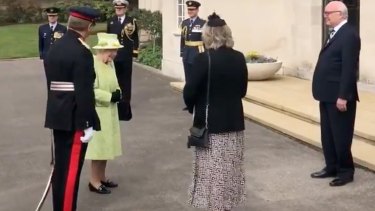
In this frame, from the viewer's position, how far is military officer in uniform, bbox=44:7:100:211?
17.3 ft

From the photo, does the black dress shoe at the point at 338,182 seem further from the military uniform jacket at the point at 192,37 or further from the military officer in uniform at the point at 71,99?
the military uniform jacket at the point at 192,37

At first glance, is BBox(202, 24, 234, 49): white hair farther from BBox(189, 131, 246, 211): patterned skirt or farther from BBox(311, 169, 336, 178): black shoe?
BBox(311, 169, 336, 178): black shoe

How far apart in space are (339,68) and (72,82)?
2.75 meters

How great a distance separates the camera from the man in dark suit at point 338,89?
6.48 m

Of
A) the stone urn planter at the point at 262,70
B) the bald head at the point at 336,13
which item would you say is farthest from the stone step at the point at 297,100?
the bald head at the point at 336,13

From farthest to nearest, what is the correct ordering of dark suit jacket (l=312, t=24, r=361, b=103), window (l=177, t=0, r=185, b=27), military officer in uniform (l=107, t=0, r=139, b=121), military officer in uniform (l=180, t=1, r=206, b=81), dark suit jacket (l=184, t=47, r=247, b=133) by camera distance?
1. window (l=177, t=0, r=185, b=27)
2. military officer in uniform (l=180, t=1, r=206, b=81)
3. military officer in uniform (l=107, t=0, r=139, b=121)
4. dark suit jacket (l=312, t=24, r=361, b=103)
5. dark suit jacket (l=184, t=47, r=247, b=133)

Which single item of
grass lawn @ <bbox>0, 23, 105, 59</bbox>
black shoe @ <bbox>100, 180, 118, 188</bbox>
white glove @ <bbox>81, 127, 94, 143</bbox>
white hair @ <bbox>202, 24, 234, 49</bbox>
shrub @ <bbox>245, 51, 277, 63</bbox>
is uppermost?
white hair @ <bbox>202, 24, 234, 49</bbox>

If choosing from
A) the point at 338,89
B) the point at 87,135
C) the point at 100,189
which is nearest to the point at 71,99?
the point at 87,135

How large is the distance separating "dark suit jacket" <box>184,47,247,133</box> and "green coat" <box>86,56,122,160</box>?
4.25 feet

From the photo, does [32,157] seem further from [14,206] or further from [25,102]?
[25,102]

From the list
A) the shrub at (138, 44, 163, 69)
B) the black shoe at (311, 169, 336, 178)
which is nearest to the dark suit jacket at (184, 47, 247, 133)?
the black shoe at (311, 169, 336, 178)

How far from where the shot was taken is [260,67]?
12.4 metres

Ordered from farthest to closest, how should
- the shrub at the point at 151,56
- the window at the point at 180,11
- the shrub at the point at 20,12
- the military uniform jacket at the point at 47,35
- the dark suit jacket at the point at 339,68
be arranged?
the shrub at the point at 20,12, the shrub at the point at 151,56, the window at the point at 180,11, the military uniform jacket at the point at 47,35, the dark suit jacket at the point at 339,68

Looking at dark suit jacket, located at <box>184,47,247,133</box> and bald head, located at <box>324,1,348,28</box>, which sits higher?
bald head, located at <box>324,1,348,28</box>
